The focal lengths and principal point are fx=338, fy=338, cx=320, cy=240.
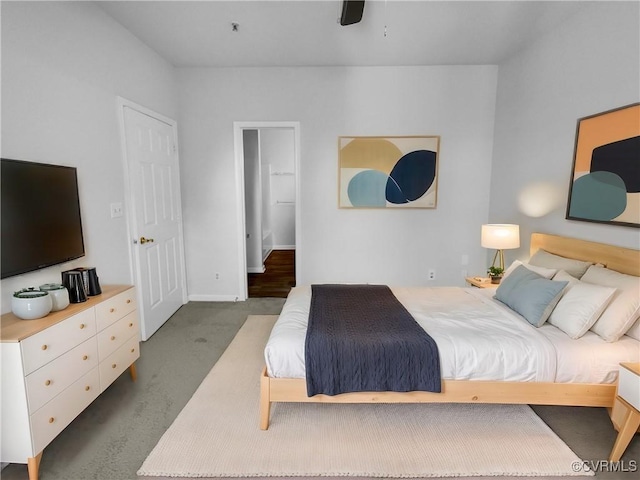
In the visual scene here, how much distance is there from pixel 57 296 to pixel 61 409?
587 millimetres

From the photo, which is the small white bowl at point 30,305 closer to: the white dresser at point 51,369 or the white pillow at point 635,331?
the white dresser at point 51,369

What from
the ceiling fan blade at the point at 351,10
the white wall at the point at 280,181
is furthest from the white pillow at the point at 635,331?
the white wall at the point at 280,181

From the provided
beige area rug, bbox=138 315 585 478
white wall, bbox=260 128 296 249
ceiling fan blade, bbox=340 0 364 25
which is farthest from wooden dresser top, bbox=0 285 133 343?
white wall, bbox=260 128 296 249

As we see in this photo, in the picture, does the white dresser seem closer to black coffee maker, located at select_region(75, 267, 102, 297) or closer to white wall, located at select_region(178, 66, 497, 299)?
black coffee maker, located at select_region(75, 267, 102, 297)

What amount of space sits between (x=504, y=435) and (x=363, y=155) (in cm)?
301

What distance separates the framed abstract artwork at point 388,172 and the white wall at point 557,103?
78 centimetres

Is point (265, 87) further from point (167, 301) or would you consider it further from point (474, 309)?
point (474, 309)

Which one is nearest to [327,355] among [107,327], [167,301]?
[107,327]

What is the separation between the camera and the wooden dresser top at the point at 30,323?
1.54 meters

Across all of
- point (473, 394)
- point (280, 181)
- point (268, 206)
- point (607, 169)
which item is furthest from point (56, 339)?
point (280, 181)

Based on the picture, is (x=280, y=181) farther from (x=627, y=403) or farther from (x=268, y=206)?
(x=627, y=403)

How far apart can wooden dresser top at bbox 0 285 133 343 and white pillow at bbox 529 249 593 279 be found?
126 inches

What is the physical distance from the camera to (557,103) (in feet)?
9.45

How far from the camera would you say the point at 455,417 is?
208cm
